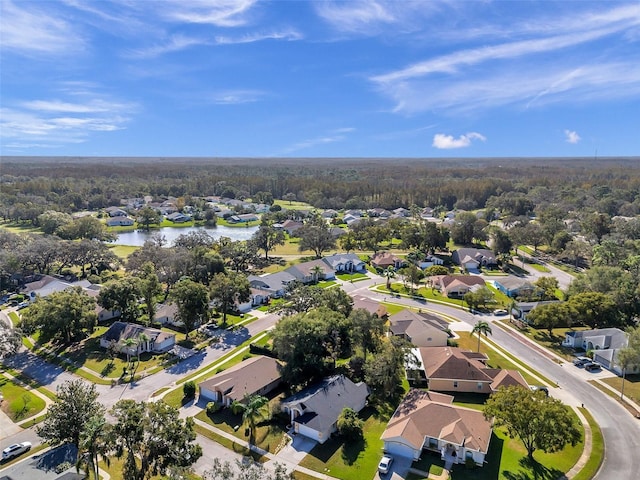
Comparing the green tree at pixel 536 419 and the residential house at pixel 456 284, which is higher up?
the green tree at pixel 536 419

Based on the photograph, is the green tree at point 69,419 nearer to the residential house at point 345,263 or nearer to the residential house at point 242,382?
the residential house at point 242,382

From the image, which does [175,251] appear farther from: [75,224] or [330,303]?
[75,224]

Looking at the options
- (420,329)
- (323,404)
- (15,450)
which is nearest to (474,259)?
(420,329)

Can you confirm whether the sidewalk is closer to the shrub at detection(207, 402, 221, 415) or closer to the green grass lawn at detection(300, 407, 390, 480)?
the green grass lawn at detection(300, 407, 390, 480)

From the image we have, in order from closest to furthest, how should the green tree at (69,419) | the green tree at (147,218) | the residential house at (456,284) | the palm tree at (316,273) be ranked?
the green tree at (69,419), the residential house at (456,284), the palm tree at (316,273), the green tree at (147,218)

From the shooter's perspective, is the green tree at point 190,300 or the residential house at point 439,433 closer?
the residential house at point 439,433

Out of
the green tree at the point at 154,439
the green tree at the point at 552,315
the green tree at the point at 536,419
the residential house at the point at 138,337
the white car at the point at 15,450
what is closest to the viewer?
the green tree at the point at 154,439

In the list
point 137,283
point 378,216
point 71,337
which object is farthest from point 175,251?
point 378,216

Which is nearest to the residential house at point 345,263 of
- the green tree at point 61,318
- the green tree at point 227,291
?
the green tree at point 227,291
